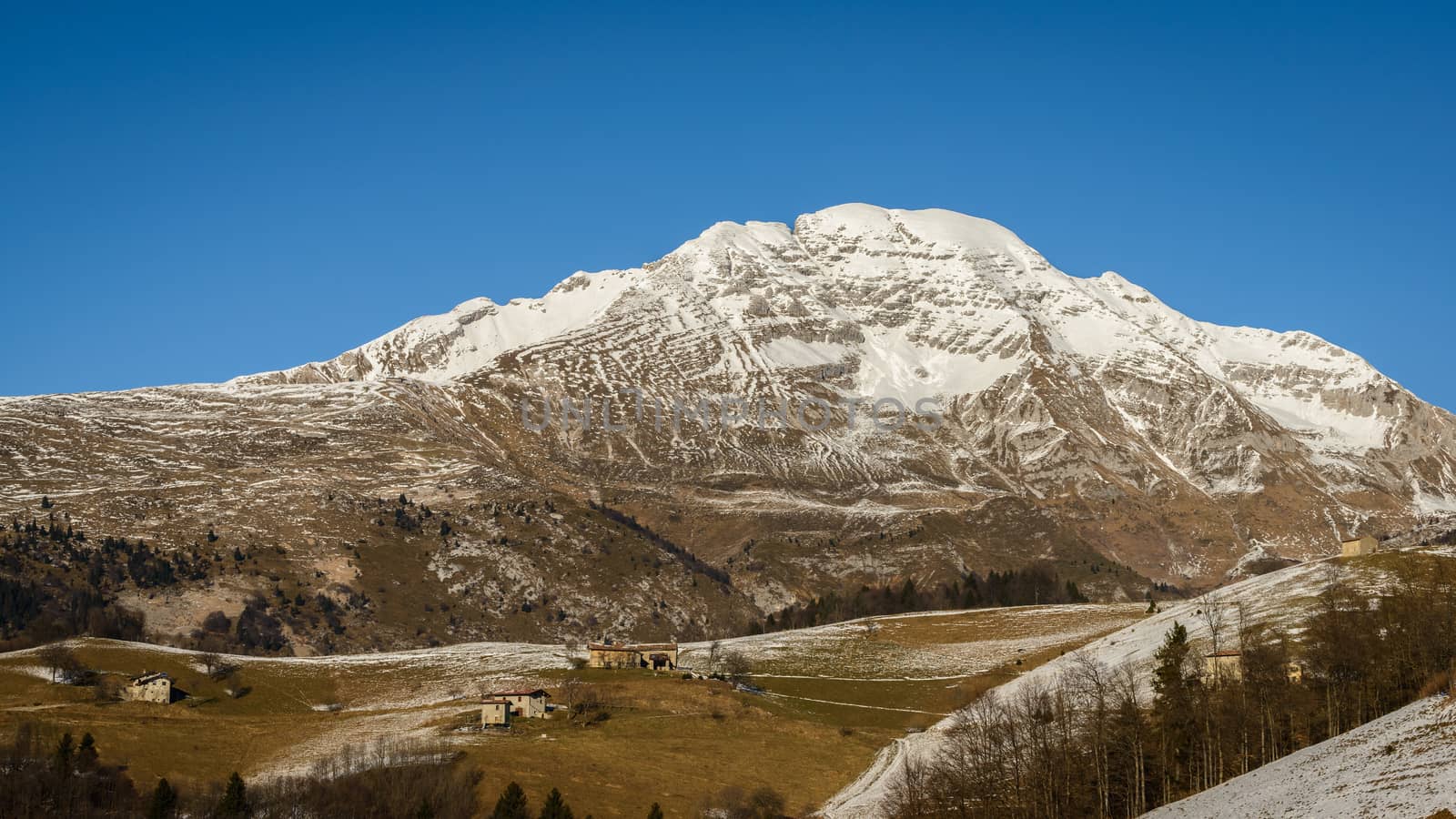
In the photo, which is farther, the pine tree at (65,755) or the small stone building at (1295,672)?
the pine tree at (65,755)

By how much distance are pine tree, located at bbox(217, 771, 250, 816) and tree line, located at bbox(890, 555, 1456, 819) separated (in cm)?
5127

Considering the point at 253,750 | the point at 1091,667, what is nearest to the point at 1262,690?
the point at 1091,667

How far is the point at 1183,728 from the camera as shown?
117875 mm

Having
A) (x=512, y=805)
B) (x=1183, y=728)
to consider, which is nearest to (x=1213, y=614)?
(x=1183, y=728)

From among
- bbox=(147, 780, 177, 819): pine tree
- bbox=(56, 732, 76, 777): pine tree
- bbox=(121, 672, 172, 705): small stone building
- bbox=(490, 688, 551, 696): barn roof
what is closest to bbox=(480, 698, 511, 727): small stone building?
bbox=(490, 688, 551, 696): barn roof

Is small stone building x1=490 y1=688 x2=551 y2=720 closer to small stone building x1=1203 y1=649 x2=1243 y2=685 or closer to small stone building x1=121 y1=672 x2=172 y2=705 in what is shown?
small stone building x1=121 y1=672 x2=172 y2=705

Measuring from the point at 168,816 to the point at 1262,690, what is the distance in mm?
84186

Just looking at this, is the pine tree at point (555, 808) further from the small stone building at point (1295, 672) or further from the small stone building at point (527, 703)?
the small stone building at point (1295, 672)

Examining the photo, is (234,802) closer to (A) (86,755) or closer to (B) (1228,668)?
(A) (86,755)

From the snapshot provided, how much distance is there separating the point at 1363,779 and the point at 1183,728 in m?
50.0

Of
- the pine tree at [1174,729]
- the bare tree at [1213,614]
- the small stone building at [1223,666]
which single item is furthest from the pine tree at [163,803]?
the bare tree at [1213,614]

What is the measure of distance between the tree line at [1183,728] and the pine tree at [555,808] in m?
25.4

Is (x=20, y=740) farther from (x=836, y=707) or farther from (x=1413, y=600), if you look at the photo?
(x=1413, y=600)

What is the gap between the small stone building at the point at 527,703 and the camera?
172 m
